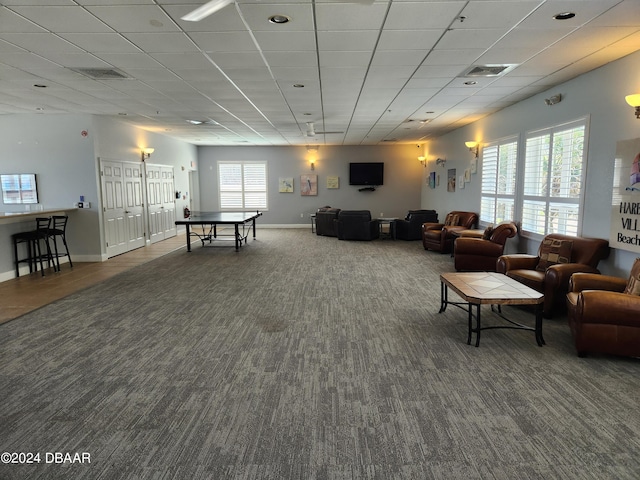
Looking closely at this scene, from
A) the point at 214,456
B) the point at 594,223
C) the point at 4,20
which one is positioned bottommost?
the point at 214,456

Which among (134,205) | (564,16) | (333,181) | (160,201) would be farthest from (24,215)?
(333,181)

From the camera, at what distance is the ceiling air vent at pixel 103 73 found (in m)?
4.68

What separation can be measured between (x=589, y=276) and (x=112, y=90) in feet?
21.3

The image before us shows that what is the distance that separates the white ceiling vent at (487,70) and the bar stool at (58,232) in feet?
22.8

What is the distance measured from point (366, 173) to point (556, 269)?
9.56 meters

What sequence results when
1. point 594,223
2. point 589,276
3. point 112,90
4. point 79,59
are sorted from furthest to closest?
point 112,90 → point 594,223 → point 79,59 → point 589,276

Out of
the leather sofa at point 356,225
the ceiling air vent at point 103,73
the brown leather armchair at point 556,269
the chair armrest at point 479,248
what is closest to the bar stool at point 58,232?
the ceiling air vent at point 103,73

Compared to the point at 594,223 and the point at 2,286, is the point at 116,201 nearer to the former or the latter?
the point at 2,286

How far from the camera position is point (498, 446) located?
2176mm

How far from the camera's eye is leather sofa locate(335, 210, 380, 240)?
1049 centimetres

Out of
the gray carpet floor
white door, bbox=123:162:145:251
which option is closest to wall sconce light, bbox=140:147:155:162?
white door, bbox=123:162:145:251

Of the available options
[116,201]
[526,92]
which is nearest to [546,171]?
[526,92]

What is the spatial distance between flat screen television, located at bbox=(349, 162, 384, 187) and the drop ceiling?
5894 millimetres

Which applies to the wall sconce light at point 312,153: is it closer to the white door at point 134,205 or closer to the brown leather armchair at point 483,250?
the white door at point 134,205
